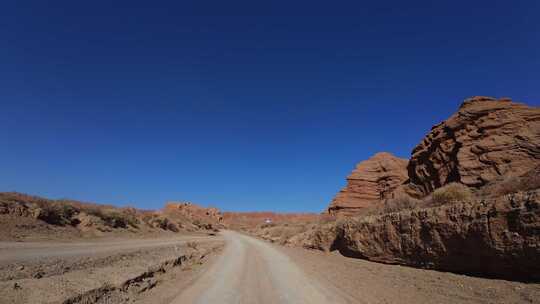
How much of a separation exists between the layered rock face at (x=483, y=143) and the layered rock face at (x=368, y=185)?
14.9 metres

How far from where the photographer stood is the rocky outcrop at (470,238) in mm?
6996

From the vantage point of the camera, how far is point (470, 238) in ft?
27.9

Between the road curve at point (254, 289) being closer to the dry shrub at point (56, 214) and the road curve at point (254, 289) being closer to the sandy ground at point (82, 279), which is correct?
the sandy ground at point (82, 279)

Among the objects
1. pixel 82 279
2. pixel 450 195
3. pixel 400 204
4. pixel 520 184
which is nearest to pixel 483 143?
pixel 450 195

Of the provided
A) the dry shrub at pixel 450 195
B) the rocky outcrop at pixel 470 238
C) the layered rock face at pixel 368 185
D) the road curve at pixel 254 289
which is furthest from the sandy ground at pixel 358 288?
the layered rock face at pixel 368 185

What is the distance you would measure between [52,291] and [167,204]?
117775mm

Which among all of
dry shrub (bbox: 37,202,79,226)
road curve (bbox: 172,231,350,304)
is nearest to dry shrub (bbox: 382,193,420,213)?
road curve (bbox: 172,231,350,304)

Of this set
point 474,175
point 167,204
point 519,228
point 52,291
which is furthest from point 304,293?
point 167,204

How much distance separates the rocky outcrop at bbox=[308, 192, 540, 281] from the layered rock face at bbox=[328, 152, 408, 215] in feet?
68.1

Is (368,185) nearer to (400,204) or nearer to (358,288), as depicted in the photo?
(400,204)

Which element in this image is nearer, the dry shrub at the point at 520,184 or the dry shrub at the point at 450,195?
the dry shrub at the point at 520,184

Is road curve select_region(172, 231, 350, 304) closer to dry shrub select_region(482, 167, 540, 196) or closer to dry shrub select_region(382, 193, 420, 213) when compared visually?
dry shrub select_region(482, 167, 540, 196)

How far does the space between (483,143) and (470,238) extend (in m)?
8.26

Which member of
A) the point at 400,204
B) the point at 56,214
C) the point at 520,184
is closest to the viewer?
the point at 520,184
